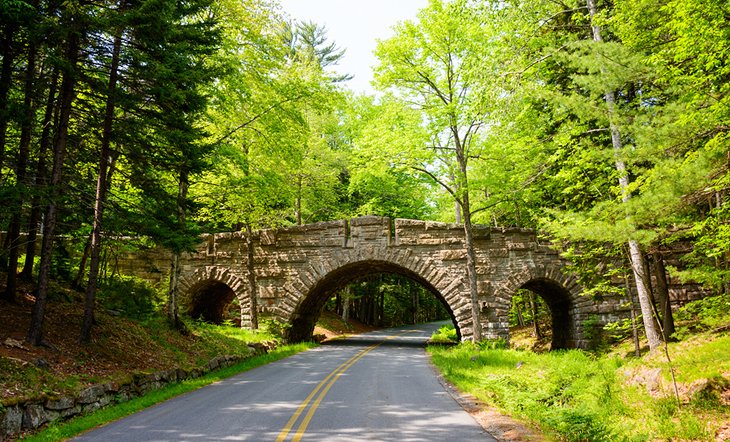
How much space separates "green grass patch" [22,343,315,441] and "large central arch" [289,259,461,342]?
645 cm

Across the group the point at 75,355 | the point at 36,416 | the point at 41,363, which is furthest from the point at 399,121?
the point at 36,416

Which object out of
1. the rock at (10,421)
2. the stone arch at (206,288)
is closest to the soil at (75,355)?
the rock at (10,421)

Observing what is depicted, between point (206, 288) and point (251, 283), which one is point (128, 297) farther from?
point (206, 288)

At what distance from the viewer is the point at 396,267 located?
66.6 ft

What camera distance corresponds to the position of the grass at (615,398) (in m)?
5.66

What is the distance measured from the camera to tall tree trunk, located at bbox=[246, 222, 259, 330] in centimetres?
1930

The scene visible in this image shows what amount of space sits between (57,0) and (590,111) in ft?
37.2

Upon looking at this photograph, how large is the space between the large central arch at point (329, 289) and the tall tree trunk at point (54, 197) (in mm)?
11580

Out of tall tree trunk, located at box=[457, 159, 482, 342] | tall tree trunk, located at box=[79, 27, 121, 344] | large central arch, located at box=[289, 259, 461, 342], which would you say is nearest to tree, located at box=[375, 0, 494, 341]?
tall tree trunk, located at box=[457, 159, 482, 342]

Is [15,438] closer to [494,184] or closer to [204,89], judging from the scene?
[204,89]

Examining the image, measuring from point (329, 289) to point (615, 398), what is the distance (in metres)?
16.4

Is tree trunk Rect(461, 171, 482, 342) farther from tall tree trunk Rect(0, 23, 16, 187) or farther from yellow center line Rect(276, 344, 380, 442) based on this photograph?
tall tree trunk Rect(0, 23, 16, 187)

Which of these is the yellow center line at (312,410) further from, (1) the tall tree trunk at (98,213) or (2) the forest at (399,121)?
(1) the tall tree trunk at (98,213)

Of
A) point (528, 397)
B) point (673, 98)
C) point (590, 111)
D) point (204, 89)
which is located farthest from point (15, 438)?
point (673, 98)
